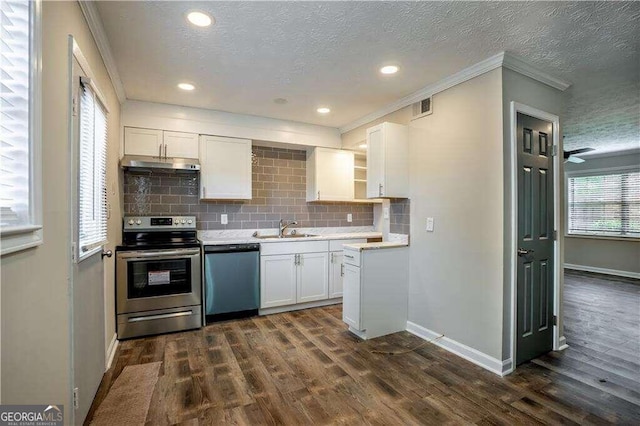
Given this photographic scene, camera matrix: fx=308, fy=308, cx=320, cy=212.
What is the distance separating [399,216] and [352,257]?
754mm

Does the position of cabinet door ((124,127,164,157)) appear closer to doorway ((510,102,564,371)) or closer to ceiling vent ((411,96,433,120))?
ceiling vent ((411,96,433,120))

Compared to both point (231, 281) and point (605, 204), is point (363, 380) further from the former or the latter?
point (605, 204)

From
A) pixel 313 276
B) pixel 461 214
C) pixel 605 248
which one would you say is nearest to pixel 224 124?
pixel 313 276

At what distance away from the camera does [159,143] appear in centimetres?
353

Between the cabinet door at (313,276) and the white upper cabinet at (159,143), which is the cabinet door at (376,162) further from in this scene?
the white upper cabinet at (159,143)

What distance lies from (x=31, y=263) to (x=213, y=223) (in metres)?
2.90

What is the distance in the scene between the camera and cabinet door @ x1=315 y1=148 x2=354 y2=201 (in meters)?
4.43

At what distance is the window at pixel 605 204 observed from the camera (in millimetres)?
5797

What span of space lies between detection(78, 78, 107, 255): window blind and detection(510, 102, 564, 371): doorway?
3021 millimetres

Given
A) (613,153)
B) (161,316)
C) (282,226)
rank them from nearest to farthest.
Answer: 1. (161,316)
2. (282,226)
3. (613,153)

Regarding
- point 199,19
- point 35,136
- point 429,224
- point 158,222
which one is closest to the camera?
point 35,136

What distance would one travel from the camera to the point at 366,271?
310 centimetres

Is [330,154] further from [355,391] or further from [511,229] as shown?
[355,391]

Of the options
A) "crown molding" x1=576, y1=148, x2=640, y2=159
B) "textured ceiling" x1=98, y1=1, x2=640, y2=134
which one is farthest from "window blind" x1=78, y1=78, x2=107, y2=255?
"crown molding" x1=576, y1=148, x2=640, y2=159
